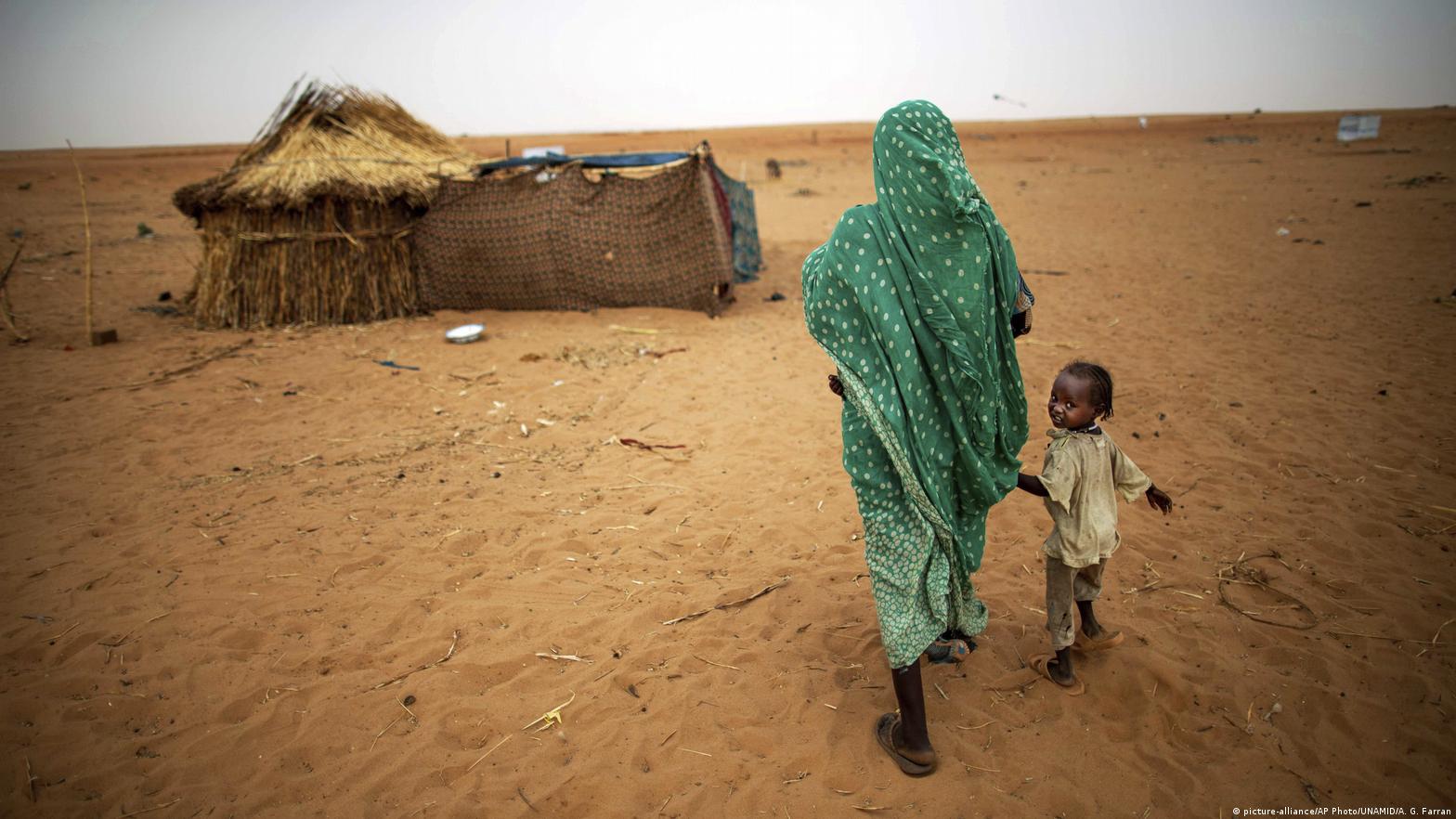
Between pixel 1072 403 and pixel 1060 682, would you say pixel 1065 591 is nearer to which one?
pixel 1060 682

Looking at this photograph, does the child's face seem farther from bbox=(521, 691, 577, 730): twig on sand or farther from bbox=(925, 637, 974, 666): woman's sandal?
bbox=(521, 691, 577, 730): twig on sand

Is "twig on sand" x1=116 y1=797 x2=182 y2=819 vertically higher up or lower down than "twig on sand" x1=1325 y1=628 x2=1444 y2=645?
lower down

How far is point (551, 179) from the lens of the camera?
23.4 ft

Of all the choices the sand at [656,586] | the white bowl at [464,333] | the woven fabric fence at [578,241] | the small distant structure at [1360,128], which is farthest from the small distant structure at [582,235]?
the small distant structure at [1360,128]

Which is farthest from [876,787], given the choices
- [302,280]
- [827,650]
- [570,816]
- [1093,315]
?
[302,280]

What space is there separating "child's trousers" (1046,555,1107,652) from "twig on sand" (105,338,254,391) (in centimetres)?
650

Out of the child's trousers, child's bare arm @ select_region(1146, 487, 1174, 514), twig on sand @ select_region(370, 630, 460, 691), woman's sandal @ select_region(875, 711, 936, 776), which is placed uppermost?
child's bare arm @ select_region(1146, 487, 1174, 514)

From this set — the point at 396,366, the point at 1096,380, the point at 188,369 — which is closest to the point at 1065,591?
the point at 1096,380

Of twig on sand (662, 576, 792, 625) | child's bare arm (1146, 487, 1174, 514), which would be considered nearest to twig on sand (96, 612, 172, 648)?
twig on sand (662, 576, 792, 625)

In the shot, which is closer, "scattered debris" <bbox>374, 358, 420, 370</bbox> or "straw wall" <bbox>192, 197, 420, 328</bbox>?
"scattered debris" <bbox>374, 358, 420, 370</bbox>

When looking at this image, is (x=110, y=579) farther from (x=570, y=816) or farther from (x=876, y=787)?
(x=876, y=787)

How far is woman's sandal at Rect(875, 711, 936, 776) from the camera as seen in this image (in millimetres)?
1968

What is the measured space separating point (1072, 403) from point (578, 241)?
6.14 m

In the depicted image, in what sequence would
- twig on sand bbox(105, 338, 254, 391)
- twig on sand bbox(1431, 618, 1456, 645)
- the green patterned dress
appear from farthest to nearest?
1. twig on sand bbox(105, 338, 254, 391)
2. twig on sand bbox(1431, 618, 1456, 645)
3. the green patterned dress
